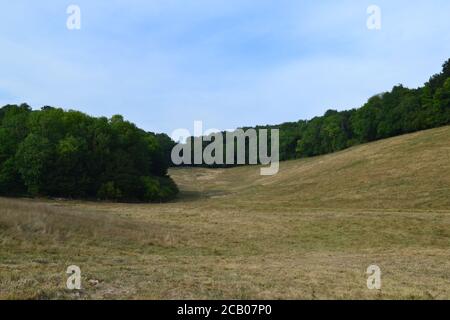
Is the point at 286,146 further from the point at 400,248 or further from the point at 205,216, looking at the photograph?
the point at 400,248

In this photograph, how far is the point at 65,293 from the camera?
379 inches

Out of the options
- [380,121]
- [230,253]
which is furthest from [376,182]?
[380,121]

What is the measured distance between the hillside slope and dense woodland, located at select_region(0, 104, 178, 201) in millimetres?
13001

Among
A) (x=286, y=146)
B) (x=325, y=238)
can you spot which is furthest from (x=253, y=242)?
(x=286, y=146)

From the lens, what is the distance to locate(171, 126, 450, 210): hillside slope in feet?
150

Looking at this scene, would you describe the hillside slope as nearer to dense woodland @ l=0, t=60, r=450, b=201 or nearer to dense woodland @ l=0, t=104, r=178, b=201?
dense woodland @ l=0, t=60, r=450, b=201

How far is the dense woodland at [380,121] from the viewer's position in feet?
256

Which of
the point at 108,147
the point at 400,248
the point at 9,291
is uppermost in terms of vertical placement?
the point at 108,147

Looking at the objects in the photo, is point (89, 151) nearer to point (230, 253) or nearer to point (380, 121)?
point (230, 253)

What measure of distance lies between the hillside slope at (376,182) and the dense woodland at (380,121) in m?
7.35

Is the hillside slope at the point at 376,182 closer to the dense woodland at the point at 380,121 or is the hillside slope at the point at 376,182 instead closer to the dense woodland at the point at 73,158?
the dense woodland at the point at 380,121

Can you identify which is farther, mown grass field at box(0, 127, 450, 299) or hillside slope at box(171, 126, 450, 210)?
hillside slope at box(171, 126, 450, 210)

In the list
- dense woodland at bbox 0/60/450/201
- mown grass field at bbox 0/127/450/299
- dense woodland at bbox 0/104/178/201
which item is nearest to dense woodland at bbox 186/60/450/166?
dense woodland at bbox 0/60/450/201
